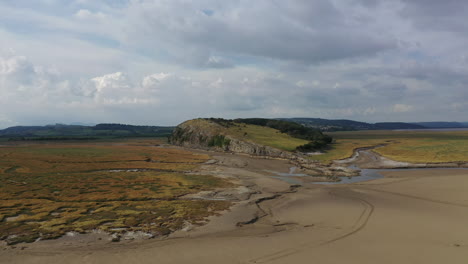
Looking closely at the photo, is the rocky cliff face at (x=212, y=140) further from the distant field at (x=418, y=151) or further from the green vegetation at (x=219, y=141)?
the distant field at (x=418, y=151)

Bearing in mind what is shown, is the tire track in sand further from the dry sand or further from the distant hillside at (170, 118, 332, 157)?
the distant hillside at (170, 118, 332, 157)

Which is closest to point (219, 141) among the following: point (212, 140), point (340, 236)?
point (212, 140)

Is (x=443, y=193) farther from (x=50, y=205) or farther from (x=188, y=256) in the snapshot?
(x=50, y=205)

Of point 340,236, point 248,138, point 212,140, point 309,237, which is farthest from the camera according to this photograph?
point 212,140

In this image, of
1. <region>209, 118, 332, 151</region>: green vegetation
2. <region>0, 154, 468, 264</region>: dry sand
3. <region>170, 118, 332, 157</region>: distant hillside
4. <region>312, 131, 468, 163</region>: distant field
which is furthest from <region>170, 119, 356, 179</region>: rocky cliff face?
<region>0, 154, 468, 264</region>: dry sand

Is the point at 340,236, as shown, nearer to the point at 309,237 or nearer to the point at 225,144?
the point at 309,237

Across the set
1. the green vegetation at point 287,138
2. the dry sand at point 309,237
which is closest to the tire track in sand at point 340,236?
the dry sand at point 309,237

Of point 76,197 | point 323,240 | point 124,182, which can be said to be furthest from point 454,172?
point 76,197
